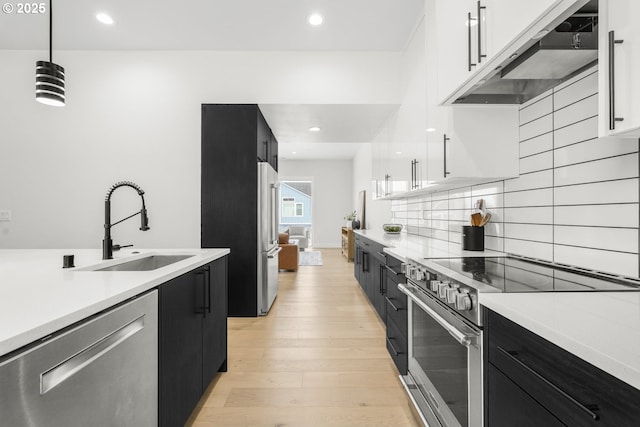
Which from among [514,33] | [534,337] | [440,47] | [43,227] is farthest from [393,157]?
[43,227]

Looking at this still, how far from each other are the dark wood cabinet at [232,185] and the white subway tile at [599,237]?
2.64m

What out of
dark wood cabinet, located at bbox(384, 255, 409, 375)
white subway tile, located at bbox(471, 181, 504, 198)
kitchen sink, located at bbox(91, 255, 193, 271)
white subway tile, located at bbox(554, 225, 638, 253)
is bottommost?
dark wood cabinet, located at bbox(384, 255, 409, 375)

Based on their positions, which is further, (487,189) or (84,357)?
(487,189)

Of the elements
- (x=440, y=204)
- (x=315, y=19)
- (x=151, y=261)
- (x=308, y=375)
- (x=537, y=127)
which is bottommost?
(x=308, y=375)

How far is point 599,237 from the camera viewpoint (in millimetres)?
1332

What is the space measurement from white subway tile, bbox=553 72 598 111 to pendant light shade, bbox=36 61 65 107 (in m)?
2.76

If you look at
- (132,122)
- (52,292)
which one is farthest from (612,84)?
(132,122)

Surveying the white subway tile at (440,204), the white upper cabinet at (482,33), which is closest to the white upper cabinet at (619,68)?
the white upper cabinet at (482,33)

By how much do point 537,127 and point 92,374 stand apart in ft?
7.20

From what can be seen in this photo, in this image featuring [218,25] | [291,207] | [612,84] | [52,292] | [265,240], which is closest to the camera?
[612,84]

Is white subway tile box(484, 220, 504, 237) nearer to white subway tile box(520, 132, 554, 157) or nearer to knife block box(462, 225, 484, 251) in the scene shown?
knife block box(462, 225, 484, 251)

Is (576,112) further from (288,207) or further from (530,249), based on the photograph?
(288,207)

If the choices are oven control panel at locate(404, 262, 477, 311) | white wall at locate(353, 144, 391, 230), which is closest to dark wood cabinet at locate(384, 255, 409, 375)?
oven control panel at locate(404, 262, 477, 311)

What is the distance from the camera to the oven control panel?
3.68 feet
